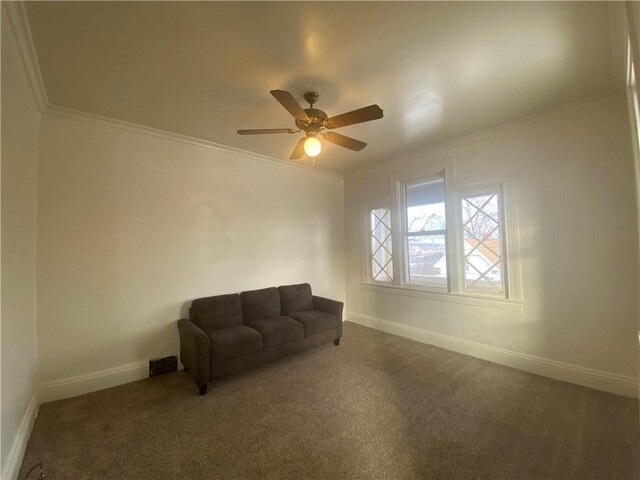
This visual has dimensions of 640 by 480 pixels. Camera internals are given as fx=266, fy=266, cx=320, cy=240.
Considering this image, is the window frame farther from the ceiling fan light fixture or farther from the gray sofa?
the ceiling fan light fixture

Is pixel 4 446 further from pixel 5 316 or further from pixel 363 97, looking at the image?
pixel 363 97

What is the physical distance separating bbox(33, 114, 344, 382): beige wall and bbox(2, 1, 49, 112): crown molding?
423mm

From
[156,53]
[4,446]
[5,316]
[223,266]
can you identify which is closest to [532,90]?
[156,53]

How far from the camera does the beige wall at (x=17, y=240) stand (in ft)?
5.08

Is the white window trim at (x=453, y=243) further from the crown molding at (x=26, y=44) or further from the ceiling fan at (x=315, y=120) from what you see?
the crown molding at (x=26, y=44)

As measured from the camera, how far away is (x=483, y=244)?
3.25 meters

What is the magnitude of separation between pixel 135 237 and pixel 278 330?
1.85 m

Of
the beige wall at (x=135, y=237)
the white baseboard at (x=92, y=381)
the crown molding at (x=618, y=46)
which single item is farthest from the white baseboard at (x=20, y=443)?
the crown molding at (x=618, y=46)

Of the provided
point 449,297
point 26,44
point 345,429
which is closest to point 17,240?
point 26,44

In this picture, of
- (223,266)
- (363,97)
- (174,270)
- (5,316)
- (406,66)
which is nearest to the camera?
(5,316)

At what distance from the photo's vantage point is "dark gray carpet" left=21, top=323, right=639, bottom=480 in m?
1.65

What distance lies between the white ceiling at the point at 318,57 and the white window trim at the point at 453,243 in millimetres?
823

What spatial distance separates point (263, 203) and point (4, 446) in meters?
3.10

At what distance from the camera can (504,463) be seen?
1.66m
